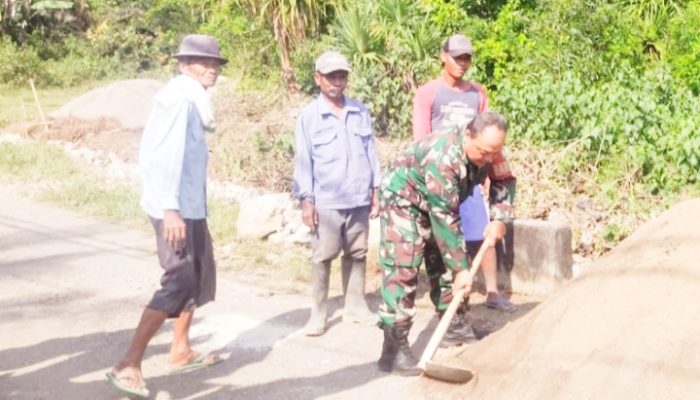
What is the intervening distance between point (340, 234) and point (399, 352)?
1.01m

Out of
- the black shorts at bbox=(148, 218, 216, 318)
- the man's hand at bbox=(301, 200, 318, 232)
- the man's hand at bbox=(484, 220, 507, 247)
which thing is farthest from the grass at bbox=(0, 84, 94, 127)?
the man's hand at bbox=(484, 220, 507, 247)

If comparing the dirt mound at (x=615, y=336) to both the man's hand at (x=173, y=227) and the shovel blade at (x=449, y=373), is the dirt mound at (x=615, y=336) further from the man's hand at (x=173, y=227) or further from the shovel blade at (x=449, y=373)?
the man's hand at (x=173, y=227)

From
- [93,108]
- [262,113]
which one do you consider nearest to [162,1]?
[93,108]

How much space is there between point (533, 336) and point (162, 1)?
61.8ft

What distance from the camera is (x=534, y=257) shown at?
731cm

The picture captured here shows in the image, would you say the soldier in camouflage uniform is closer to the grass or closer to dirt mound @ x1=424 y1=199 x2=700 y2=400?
dirt mound @ x1=424 y1=199 x2=700 y2=400

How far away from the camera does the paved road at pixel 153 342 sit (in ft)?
18.9

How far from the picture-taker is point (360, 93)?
11.5 m

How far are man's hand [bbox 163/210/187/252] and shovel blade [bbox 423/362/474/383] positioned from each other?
1406mm

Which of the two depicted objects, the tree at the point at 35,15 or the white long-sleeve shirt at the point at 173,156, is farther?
the tree at the point at 35,15

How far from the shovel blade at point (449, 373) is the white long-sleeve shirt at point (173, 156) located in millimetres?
1432

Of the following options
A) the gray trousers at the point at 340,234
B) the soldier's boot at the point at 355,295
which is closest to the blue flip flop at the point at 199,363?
the gray trousers at the point at 340,234

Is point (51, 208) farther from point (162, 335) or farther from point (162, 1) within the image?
point (162, 1)

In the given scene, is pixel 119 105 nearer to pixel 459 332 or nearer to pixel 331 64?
pixel 331 64
